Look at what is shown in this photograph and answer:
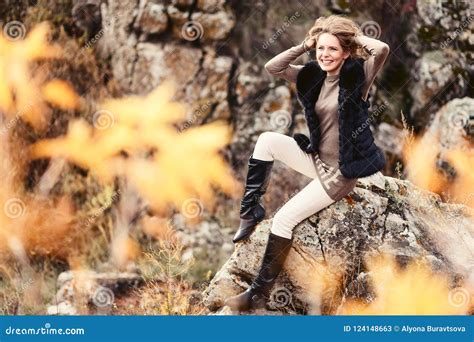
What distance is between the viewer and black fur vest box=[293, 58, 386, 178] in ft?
10.8

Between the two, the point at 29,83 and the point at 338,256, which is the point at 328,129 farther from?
the point at 29,83

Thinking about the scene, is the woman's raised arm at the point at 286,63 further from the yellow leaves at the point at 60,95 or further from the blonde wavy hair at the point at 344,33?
the yellow leaves at the point at 60,95

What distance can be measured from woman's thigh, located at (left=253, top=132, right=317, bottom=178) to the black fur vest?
80mm

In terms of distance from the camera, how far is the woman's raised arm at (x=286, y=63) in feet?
11.0

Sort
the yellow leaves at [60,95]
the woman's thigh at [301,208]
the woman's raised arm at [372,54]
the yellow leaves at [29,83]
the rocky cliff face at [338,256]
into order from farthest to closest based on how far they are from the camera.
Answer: the yellow leaves at [60,95] → the yellow leaves at [29,83] → the rocky cliff face at [338,256] → the woman's thigh at [301,208] → the woman's raised arm at [372,54]

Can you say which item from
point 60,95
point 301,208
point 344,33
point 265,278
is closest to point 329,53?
point 344,33

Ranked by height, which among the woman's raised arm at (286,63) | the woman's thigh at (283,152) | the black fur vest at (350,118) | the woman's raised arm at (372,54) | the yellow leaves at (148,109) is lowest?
the yellow leaves at (148,109)

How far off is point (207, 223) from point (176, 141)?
0.74 metres

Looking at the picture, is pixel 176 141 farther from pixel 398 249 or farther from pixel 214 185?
pixel 398 249

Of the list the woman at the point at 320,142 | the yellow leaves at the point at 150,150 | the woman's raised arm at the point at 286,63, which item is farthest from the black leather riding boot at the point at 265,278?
the yellow leaves at the point at 150,150

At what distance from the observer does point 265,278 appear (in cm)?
345

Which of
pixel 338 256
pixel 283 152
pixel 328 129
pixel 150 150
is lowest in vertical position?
pixel 150 150

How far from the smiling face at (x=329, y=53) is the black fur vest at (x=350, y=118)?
44 millimetres

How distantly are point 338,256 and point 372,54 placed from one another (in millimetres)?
1107
